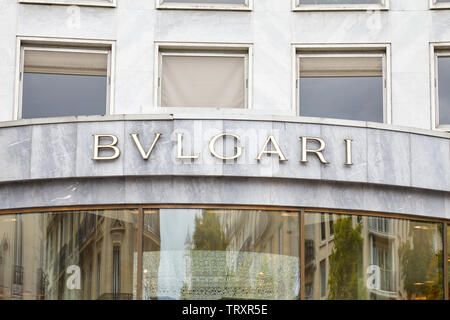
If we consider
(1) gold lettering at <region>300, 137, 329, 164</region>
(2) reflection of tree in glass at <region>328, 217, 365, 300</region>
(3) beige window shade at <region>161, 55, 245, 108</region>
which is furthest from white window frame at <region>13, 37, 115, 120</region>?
(2) reflection of tree in glass at <region>328, 217, 365, 300</region>

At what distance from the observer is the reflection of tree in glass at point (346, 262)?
582 inches

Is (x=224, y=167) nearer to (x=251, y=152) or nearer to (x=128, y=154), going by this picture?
(x=251, y=152)

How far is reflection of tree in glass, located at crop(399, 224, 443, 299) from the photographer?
15228 mm

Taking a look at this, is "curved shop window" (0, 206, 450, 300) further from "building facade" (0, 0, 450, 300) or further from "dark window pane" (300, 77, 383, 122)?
"dark window pane" (300, 77, 383, 122)

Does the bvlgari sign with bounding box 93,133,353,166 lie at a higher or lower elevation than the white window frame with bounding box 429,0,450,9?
lower

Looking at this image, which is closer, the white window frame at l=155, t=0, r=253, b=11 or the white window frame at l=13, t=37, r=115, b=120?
the white window frame at l=13, t=37, r=115, b=120

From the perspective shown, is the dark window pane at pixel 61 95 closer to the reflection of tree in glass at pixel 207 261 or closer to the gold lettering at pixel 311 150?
the reflection of tree in glass at pixel 207 261

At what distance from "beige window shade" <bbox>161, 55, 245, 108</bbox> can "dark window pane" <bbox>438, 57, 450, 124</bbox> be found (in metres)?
4.08

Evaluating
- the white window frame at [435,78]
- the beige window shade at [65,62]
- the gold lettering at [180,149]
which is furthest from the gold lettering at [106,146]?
the white window frame at [435,78]

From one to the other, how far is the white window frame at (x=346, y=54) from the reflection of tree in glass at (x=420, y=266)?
9.52ft

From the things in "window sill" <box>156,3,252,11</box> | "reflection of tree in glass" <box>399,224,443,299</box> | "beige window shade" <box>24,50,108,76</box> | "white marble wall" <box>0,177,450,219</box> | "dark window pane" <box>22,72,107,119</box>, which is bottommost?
"reflection of tree in glass" <box>399,224,443,299</box>

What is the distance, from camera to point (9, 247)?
49.0 ft

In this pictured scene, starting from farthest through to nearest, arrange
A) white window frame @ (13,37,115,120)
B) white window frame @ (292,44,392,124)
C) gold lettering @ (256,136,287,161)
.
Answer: white window frame @ (292,44,392,124), white window frame @ (13,37,115,120), gold lettering @ (256,136,287,161)

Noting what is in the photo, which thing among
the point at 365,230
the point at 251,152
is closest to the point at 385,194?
the point at 365,230
